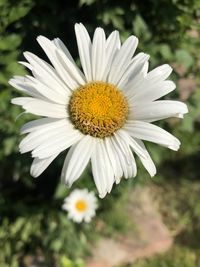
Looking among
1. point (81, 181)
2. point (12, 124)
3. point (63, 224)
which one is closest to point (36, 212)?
point (63, 224)

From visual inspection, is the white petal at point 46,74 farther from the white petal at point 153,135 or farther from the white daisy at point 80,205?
the white daisy at point 80,205

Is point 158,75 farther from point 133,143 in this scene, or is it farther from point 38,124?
point 38,124

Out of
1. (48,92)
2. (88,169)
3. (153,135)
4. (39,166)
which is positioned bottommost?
(88,169)

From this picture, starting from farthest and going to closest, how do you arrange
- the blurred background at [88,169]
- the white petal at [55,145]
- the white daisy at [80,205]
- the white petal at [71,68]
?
1. the white daisy at [80,205]
2. the blurred background at [88,169]
3. the white petal at [71,68]
4. the white petal at [55,145]

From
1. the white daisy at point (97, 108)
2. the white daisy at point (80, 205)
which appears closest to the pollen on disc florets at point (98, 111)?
the white daisy at point (97, 108)

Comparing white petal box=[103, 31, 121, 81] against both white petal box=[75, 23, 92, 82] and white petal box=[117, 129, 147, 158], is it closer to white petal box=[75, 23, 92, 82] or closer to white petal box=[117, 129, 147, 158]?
white petal box=[75, 23, 92, 82]

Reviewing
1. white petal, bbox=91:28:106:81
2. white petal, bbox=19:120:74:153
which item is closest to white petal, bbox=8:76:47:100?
white petal, bbox=19:120:74:153

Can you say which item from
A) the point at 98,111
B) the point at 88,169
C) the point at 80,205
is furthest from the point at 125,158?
the point at 80,205
